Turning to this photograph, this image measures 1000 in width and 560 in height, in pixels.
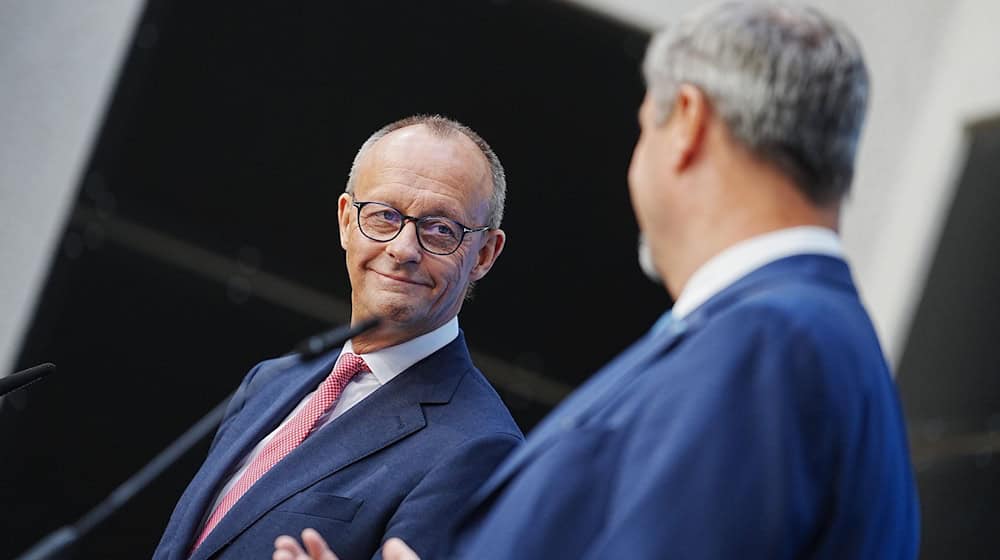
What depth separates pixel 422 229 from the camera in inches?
71.0

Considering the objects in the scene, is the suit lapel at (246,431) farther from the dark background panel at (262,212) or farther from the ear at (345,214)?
the dark background panel at (262,212)

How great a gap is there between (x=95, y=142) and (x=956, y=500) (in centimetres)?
283

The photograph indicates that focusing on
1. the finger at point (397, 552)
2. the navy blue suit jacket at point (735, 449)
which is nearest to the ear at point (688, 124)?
the navy blue suit jacket at point (735, 449)

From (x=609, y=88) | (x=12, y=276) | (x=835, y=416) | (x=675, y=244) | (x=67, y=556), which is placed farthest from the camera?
(x=609, y=88)

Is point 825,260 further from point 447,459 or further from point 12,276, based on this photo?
point 12,276

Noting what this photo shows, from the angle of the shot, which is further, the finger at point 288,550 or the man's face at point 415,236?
the man's face at point 415,236

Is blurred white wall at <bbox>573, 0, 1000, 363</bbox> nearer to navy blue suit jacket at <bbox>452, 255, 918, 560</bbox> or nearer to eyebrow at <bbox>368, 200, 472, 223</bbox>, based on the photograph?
eyebrow at <bbox>368, 200, 472, 223</bbox>

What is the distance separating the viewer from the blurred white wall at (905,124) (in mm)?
4613

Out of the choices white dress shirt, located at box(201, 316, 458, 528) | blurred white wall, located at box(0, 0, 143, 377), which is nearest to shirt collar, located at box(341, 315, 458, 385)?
white dress shirt, located at box(201, 316, 458, 528)

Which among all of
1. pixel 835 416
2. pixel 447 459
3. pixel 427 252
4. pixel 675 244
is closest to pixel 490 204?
pixel 427 252

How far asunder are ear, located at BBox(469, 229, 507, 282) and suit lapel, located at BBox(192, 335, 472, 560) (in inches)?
6.5

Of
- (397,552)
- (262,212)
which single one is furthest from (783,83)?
(262,212)

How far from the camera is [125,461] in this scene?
4.29 metres

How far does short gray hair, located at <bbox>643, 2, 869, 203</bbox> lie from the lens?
1207mm
